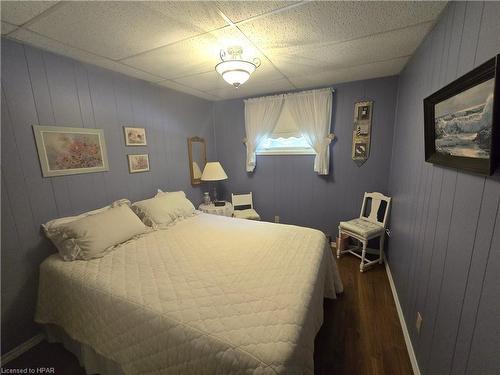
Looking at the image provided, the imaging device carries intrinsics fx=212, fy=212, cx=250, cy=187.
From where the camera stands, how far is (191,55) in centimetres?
190

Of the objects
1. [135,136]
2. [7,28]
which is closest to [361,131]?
[135,136]

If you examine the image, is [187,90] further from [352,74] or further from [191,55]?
[352,74]

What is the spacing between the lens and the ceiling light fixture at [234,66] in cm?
159

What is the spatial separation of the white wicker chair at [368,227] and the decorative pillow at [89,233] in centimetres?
254

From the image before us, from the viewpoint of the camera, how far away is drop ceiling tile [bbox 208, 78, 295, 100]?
111 inches

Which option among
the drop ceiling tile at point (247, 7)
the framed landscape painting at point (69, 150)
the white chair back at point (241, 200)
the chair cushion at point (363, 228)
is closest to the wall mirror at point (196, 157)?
the white chair back at point (241, 200)

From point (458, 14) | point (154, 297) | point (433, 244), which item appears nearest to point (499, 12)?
point (458, 14)

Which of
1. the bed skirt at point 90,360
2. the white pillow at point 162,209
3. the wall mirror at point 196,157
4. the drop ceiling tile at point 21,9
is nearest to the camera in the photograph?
the drop ceiling tile at point 21,9

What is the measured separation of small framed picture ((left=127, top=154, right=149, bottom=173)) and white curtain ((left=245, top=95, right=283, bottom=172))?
62.7 inches

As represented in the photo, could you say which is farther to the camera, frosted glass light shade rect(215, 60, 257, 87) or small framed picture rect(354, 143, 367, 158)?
small framed picture rect(354, 143, 367, 158)

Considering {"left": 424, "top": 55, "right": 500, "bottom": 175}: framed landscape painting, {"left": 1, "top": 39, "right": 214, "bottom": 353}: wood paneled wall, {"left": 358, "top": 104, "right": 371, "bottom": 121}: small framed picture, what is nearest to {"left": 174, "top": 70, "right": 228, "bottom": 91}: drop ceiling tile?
{"left": 1, "top": 39, "right": 214, "bottom": 353}: wood paneled wall

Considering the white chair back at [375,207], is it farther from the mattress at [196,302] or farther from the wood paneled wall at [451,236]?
the mattress at [196,302]

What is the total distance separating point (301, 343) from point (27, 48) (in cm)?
280

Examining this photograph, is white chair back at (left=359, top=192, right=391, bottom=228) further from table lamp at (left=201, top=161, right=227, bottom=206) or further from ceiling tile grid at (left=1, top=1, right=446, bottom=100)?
table lamp at (left=201, top=161, right=227, bottom=206)
